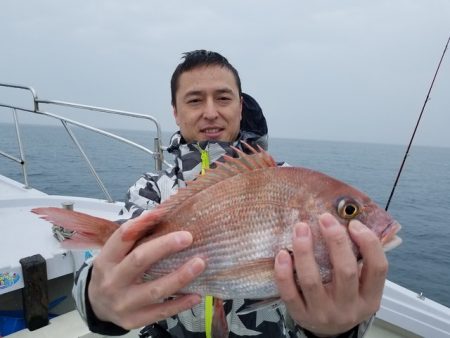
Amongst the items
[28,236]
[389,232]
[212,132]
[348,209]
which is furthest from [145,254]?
[28,236]

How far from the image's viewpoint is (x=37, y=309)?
3.07 metres

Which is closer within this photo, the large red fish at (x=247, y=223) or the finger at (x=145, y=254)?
the finger at (x=145, y=254)

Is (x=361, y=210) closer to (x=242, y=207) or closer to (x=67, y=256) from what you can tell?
(x=242, y=207)

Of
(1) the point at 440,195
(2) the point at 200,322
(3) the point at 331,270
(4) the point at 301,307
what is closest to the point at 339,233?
(3) the point at 331,270

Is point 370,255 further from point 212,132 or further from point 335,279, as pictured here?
point 212,132

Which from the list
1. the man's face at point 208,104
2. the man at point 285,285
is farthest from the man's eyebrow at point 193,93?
the man at point 285,285

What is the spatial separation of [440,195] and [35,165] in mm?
27717

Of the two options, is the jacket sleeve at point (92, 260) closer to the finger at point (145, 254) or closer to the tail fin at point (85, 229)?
the tail fin at point (85, 229)

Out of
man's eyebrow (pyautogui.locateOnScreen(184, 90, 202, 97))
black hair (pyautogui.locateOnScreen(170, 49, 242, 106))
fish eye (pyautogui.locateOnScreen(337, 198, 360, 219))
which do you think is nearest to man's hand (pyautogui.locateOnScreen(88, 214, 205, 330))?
fish eye (pyautogui.locateOnScreen(337, 198, 360, 219))

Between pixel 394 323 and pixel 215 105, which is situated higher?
pixel 215 105

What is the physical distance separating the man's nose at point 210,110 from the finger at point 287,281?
1322mm

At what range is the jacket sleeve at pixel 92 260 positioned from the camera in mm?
1556

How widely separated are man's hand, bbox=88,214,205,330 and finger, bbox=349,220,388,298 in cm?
62

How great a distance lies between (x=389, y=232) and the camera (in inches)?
55.4
